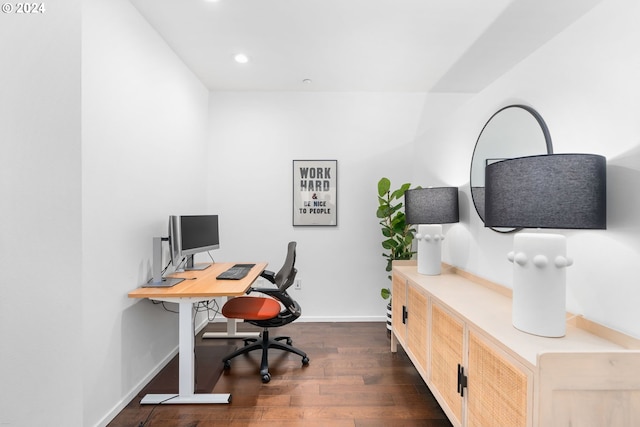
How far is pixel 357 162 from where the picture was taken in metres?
3.58

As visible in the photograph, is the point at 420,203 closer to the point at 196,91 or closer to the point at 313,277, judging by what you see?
the point at 313,277

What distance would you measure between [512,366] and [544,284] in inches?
14.2

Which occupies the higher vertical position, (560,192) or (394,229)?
(560,192)

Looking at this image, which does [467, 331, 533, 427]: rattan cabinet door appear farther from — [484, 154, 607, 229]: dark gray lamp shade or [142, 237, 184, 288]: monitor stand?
[142, 237, 184, 288]: monitor stand

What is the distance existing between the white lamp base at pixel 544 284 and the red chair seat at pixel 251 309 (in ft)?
5.56

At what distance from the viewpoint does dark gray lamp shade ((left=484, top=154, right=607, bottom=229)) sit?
1.09m

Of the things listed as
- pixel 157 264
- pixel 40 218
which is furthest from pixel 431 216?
pixel 40 218

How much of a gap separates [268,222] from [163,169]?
1334mm

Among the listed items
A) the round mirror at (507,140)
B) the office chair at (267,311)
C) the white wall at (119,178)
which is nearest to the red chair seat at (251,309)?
the office chair at (267,311)

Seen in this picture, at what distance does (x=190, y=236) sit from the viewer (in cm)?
255

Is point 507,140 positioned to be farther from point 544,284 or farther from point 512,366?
point 512,366

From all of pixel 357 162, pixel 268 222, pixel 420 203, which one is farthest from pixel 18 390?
pixel 357 162

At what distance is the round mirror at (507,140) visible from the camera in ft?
5.57

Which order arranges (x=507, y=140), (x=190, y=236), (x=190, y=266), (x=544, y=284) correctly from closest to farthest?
1. (x=544, y=284)
2. (x=507, y=140)
3. (x=190, y=236)
4. (x=190, y=266)
